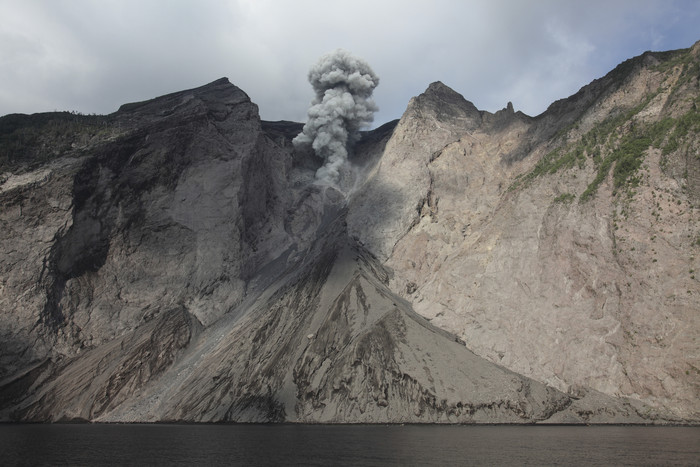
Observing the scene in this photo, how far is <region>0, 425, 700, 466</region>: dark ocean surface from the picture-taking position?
26.5 m

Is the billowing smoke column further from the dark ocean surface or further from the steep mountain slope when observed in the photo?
the dark ocean surface

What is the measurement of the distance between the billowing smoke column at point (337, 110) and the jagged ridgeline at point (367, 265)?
26.0 ft

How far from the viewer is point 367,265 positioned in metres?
71.9

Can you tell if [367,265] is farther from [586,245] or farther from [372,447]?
[372,447]

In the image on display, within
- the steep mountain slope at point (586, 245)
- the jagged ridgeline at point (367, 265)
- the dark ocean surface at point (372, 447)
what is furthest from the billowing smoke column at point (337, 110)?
the dark ocean surface at point (372, 447)

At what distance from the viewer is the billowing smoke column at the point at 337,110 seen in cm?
10500

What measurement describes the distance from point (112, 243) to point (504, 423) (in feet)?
192

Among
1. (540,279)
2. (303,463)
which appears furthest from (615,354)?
(303,463)

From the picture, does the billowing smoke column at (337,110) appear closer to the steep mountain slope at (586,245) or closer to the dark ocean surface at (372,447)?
the steep mountain slope at (586,245)

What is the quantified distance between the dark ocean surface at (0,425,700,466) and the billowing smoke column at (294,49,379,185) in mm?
67198

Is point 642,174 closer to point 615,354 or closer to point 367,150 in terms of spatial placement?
point 615,354

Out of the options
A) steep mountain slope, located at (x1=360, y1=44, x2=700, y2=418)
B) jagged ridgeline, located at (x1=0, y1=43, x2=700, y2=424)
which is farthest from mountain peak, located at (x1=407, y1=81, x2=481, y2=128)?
steep mountain slope, located at (x1=360, y1=44, x2=700, y2=418)

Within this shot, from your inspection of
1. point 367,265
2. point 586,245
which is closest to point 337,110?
point 367,265

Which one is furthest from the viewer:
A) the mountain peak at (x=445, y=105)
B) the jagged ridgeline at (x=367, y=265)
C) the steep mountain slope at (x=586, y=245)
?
the mountain peak at (x=445, y=105)
